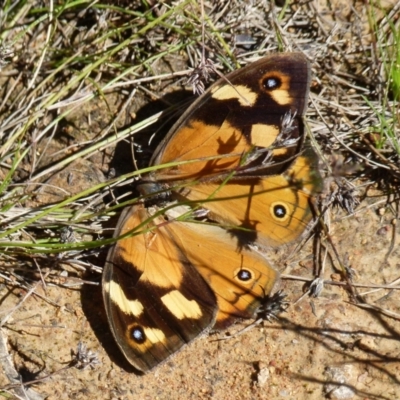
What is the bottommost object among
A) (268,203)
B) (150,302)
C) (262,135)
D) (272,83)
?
(150,302)

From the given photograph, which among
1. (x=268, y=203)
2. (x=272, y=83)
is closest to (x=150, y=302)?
(x=268, y=203)

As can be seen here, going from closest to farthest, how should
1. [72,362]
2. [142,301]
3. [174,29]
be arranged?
[142,301]
[72,362]
[174,29]

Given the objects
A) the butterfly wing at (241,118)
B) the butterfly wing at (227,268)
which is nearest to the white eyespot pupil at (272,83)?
the butterfly wing at (241,118)

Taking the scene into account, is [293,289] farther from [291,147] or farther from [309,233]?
[291,147]

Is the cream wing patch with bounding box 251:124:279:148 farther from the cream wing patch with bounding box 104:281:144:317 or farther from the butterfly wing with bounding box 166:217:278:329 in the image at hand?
the cream wing patch with bounding box 104:281:144:317

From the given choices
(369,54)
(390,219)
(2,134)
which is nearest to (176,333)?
(390,219)

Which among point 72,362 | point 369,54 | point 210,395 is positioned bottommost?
point 210,395

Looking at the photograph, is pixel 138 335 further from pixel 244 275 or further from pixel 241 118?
pixel 241 118

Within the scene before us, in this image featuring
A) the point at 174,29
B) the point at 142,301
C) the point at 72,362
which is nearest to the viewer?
the point at 142,301
